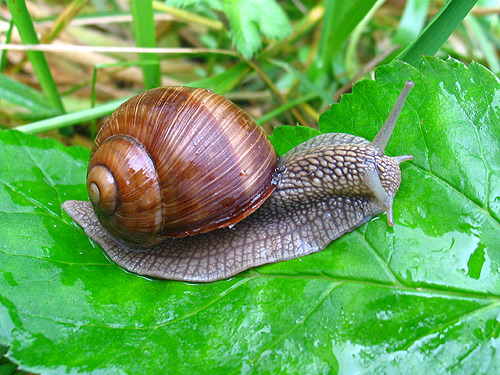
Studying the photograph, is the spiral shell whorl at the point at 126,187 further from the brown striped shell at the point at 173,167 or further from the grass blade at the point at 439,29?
the grass blade at the point at 439,29

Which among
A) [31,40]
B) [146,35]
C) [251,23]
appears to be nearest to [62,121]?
[31,40]

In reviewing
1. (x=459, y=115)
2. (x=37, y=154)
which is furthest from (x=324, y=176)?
(x=37, y=154)

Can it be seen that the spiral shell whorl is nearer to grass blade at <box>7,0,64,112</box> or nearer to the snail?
the snail

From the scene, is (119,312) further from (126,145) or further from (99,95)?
(99,95)

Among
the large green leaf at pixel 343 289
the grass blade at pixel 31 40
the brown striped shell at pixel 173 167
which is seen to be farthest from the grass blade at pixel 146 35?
the large green leaf at pixel 343 289

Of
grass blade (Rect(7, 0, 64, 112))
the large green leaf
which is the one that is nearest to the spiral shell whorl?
the large green leaf

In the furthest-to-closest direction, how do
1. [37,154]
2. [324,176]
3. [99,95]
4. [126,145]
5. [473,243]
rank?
[99,95], [37,154], [324,176], [126,145], [473,243]
